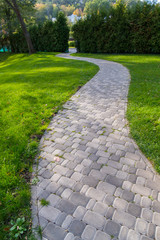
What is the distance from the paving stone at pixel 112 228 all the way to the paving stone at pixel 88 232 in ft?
0.56

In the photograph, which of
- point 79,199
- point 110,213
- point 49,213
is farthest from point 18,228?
point 110,213

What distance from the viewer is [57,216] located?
2410 millimetres

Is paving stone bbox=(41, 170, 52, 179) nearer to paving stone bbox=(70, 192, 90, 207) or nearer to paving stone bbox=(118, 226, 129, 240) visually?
paving stone bbox=(70, 192, 90, 207)

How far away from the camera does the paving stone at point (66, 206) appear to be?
2470 mm

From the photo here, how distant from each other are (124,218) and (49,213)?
3.49 feet

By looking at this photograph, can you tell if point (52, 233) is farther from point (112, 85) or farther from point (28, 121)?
point (112, 85)

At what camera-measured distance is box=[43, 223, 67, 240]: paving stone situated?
2171 millimetres

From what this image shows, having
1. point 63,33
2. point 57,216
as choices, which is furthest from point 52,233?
point 63,33

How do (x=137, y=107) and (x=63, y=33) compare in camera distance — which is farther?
(x=63, y=33)

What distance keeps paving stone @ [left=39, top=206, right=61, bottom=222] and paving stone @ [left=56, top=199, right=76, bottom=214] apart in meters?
0.07

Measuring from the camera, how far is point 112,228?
7.32 ft

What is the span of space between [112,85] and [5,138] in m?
5.32

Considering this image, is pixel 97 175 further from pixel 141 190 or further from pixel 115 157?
pixel 141 190

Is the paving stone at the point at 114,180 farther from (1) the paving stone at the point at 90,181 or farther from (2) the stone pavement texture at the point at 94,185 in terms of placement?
(1) the paving stone at the point at 90,181
